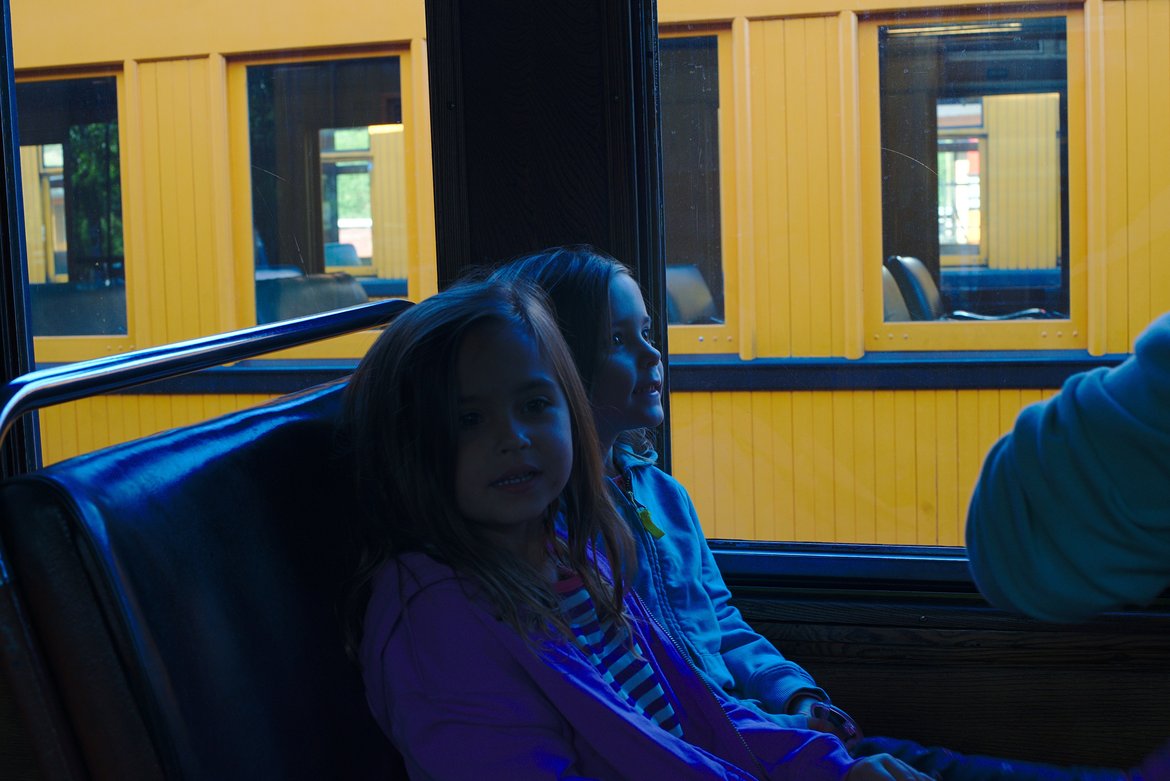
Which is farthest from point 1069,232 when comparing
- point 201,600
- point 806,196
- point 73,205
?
point 73,205

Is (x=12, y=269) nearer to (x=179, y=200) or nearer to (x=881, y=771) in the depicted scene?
(x=179, y=200)

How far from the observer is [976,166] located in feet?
7.14

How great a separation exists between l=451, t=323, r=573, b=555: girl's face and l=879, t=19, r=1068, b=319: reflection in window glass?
1181 mm

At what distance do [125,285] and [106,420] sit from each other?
366 millimetres

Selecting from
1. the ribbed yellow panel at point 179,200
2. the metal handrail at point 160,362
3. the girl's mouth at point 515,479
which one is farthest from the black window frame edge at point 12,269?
the girl's mouth at point 515,479

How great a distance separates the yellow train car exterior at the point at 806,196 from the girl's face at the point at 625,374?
60 centimetres

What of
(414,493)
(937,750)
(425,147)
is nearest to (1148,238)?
(937,750)

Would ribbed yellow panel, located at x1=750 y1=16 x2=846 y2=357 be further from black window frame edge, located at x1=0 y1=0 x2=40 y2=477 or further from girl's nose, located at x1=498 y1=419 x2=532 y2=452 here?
black window frame edge, located at x1=0 y1=0 x2=40 y2=477

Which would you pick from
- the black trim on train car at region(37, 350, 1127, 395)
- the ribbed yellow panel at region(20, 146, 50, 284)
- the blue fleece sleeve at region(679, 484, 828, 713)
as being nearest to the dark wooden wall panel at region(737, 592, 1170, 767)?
the blue fleece sleeve at region(679, 484, 828, 713)

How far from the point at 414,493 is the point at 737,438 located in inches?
48.3

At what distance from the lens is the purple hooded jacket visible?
3.30ft

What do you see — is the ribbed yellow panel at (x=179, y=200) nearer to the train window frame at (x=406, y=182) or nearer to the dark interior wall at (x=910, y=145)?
the train window frame at (x=406, y=182)

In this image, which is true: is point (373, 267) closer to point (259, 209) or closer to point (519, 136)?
point (259, 209)

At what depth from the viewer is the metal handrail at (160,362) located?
960 mm
